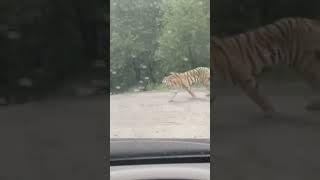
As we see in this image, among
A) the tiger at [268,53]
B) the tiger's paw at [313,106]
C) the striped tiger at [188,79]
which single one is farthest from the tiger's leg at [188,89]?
the tiger's paw at [313,106]

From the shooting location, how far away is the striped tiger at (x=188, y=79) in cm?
179

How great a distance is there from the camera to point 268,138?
1635 millimetres

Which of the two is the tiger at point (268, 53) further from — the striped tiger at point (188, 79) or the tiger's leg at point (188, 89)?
the tiger's leg at point (188, 89)

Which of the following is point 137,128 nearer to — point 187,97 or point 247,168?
point 187,97

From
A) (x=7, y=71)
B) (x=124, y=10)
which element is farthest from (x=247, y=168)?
(x=7, y=71)

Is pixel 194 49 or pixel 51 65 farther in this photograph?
pixel 194 49

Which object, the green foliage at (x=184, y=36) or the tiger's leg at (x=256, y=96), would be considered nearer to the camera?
the tiger's leg at (x=256, y=96)

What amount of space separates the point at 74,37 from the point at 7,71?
0.22 meters

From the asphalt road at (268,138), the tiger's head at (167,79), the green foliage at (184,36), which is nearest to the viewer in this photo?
the asphalt road at (268,138)

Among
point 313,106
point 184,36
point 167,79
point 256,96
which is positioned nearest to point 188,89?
point 167,79

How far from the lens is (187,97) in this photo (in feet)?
6.41

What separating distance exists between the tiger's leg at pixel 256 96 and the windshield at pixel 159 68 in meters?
A: 0.16

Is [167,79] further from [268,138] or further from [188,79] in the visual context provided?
[268,138]

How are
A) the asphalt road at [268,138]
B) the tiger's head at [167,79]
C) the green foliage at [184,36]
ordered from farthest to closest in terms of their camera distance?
the tiger's head at [167,79]
the green foliage at [184,36]
the asphalt road at [268,138]
